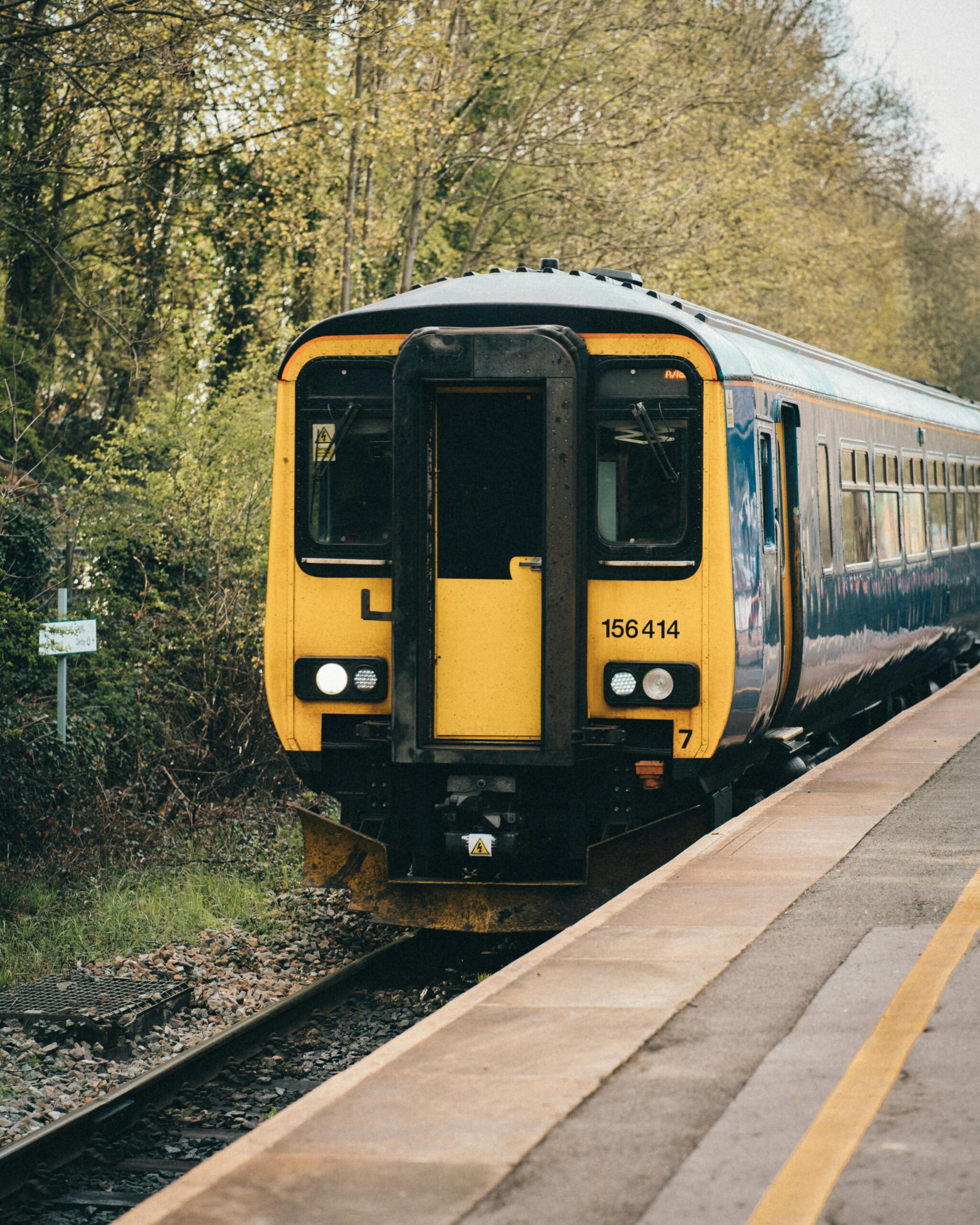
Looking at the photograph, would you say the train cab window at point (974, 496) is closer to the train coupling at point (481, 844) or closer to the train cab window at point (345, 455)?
the train cab window at point (345, 455)

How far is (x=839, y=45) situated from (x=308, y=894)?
98.8ft

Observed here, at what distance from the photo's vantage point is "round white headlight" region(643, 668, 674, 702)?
7.88m

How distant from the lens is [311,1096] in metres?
4.42

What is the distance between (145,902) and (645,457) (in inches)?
164

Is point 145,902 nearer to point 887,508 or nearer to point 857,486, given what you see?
point 857,486

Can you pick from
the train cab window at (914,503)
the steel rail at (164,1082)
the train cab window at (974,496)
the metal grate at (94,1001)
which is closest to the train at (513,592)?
the steel rail at (164,1082)

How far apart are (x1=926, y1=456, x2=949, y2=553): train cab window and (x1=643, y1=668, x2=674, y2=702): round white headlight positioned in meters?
8.27

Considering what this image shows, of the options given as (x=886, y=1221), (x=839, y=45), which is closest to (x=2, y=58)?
(x=886, y=1221)

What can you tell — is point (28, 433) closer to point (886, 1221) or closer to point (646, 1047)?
point (646, 1047)

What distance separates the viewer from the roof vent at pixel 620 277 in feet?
30.8

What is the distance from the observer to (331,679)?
8203 mm

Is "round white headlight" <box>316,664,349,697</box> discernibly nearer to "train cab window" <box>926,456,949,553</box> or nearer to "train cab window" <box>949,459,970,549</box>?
"train cab window" <box>926,456,949,553</box>

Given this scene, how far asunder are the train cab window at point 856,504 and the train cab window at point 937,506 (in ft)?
10.9

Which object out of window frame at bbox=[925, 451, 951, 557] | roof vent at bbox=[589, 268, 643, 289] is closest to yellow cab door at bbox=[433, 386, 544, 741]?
roof vent at bbox=[589, 268, 643, 289]
